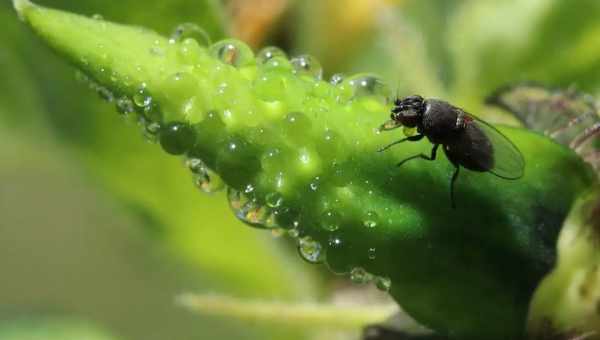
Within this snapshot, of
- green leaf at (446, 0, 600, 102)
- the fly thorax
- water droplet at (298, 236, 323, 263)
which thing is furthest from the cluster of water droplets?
green leaf at (446, 0, 600, 102)

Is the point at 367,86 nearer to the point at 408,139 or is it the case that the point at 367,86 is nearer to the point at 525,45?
the point at 408,139

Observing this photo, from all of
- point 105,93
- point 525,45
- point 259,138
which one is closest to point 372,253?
point 259,138

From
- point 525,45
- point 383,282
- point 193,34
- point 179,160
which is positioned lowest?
point 383,282

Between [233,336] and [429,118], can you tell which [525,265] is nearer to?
[429,118]

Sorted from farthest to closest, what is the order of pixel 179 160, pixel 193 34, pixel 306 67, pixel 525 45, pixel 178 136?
pixel 525 45, pixel 179 160, pixel 193 34, pixel 306 67, pixel 178 136

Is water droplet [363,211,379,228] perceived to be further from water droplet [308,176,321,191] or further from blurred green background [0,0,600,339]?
blurred green background [0,0,600,339]

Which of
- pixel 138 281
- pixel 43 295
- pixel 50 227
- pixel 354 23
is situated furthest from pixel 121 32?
pixel 50 227

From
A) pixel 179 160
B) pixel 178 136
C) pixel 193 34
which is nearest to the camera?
pixel 178 136
